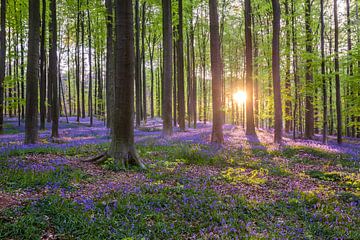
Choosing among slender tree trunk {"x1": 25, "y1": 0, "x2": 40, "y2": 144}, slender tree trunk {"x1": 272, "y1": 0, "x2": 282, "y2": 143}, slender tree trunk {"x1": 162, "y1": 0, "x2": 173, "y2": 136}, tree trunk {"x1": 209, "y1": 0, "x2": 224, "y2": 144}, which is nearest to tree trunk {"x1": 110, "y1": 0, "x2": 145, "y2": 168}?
tree trunk {"x1": 209, "y1": 0, "x2": 224, "y2": 144}

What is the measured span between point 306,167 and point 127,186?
7854 mm

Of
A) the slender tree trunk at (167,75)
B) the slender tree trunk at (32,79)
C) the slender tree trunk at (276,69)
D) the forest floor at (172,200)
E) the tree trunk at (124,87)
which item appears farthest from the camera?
the slender tree trunk at (167,75)

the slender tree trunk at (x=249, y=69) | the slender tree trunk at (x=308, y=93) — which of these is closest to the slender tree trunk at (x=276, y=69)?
the slender tree trunk at (x=249, y=69)

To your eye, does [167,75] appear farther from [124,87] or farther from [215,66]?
[124,87]

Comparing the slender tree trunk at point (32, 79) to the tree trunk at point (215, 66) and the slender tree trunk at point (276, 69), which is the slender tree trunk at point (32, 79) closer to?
the tree trunk at point (215, 66)

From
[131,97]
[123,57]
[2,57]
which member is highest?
[2,57]

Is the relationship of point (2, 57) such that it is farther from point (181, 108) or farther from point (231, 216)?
point (231, 216)

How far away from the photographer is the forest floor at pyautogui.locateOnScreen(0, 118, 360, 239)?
14.7 ft

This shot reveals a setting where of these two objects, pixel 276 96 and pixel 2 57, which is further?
pixel 2 57

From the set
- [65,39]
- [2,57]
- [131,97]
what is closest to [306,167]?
[131,97]

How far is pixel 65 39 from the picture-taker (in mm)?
43438

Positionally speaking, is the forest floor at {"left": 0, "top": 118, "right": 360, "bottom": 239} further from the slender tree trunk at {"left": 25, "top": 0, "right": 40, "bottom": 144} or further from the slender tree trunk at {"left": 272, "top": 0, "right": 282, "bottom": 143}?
the slender tree trunk at {"left": 272, "top": 0, "right": 282, "bottom": 143}

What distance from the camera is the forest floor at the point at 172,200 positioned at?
14.7 ft

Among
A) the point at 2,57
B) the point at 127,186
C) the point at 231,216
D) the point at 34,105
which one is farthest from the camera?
the point at 2,57
